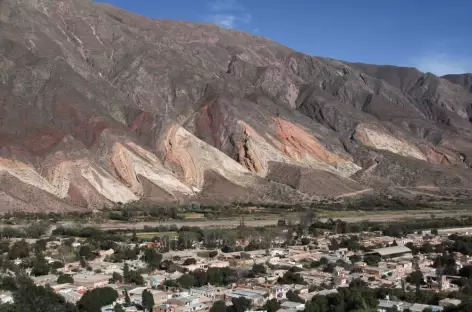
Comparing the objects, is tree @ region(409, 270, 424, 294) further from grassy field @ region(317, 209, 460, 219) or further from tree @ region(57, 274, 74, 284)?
grassy field @ region(317, 209, 460, 219)

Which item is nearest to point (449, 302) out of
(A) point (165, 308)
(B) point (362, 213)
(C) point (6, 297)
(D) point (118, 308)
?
(A) point (165, 308)

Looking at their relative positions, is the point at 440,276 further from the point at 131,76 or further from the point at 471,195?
the point at 131,76

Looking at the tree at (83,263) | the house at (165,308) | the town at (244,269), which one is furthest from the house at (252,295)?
the tree at (83,263)

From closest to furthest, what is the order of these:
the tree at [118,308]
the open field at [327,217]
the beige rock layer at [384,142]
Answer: the tree at [118,308], the open field at [327,217], the beige rock layer at [384,142]

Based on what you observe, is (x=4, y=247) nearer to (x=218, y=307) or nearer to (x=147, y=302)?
(x=147, y=302)

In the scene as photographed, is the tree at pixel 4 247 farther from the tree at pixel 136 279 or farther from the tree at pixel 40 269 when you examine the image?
the tree at pixel 136 279

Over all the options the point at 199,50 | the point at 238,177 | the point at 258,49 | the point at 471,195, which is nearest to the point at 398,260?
the point at 238,177

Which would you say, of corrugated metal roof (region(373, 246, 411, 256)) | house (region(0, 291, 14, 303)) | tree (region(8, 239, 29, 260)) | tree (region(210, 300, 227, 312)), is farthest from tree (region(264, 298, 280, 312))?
tree (region(8, 239, 29, 260))
